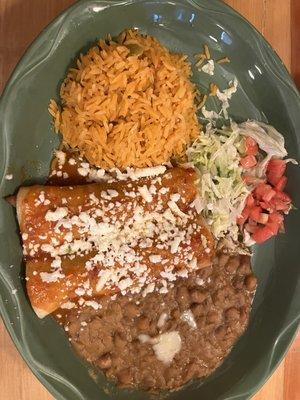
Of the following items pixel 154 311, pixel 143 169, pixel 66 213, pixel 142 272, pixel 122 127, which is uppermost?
pixel 122 127

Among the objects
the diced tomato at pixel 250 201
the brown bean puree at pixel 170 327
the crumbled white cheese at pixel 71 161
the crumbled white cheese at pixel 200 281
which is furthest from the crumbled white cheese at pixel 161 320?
the crumbled white cheese at pixel 71 161

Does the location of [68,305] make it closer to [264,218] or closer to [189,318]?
[189,318]

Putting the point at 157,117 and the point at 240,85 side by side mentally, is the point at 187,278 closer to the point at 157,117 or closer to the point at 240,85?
the point at 157,117

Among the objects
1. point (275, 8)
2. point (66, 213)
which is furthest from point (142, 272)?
point (275, 8)

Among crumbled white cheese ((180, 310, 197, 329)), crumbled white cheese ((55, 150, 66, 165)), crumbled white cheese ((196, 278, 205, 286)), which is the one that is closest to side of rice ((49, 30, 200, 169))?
crumbled white cheese ((55, 150, 66, 165))

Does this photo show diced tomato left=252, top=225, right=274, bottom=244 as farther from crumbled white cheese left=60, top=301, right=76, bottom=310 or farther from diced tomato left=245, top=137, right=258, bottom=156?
crumbled white cheese left=60, top=301, right=76, bottom=310

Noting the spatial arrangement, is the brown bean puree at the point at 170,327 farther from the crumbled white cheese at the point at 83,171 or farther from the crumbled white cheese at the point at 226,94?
the crumbled white cheese at the point at 226,94
